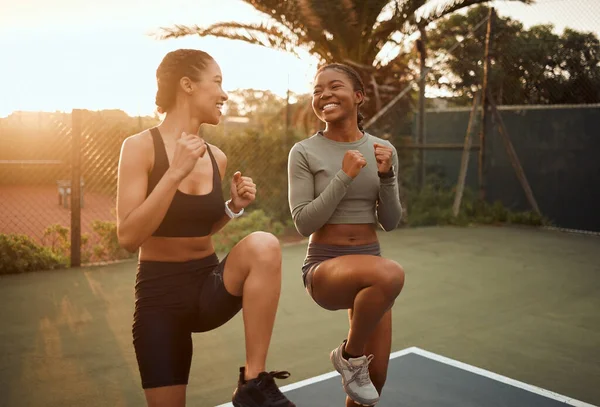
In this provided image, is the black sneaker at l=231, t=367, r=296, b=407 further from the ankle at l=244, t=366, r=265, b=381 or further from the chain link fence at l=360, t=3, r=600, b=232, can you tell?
the chain link fence at l=360, t=3, r=600, b=232

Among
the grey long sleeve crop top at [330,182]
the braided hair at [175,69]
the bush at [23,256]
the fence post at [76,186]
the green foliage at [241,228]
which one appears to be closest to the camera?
the braided hair at [175,69]

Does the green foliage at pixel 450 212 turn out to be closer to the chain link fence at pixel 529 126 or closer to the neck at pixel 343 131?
the chain link fence at pixel 529 126

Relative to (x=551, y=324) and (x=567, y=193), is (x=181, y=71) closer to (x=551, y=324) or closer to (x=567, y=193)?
(x=551, y=324)

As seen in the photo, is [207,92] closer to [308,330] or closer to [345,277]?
[345,277]

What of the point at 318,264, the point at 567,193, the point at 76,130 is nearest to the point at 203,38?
the point at 76,130

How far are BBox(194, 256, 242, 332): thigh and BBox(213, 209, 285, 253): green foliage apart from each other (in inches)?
223

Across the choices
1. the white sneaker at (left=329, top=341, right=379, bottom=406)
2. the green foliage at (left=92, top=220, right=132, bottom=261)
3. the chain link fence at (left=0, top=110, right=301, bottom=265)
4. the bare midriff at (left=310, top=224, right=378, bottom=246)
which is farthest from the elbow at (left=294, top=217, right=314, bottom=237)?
the green foliage at (left=92, top=220, right=132, bottom=261)

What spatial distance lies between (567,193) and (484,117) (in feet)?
6.63

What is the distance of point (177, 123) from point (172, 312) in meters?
0.77

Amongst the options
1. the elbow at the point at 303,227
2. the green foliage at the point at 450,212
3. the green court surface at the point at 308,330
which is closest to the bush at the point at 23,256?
the green court surface at the point at 308,330

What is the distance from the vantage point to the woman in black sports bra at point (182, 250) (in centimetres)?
227

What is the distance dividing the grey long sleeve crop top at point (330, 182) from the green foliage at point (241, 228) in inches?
210

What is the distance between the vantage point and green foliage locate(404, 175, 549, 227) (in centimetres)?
1090

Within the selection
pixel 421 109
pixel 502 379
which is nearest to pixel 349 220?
pixel 502 379
